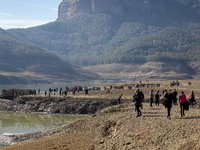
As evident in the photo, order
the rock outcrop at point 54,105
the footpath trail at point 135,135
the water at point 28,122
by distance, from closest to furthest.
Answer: the footpath trail at point 135,135
the water at point 28,122
the rock outcrop at point 54,105

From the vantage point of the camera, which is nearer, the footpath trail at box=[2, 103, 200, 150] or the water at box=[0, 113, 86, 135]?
the footpath trail at box=[2, 103, 200, 150]

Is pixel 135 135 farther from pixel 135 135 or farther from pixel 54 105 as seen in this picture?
pixel 54 105

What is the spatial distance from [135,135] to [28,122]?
2323 centimetres

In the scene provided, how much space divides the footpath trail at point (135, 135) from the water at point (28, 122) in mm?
8716

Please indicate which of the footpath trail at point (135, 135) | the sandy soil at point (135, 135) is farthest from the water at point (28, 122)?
the footpath trail at point (135, 135)

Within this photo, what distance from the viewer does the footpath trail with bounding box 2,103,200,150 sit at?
14719mm

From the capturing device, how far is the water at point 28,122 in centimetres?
3139

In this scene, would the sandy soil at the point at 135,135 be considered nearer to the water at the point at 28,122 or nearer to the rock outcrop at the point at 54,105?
the water at the point at 28,122

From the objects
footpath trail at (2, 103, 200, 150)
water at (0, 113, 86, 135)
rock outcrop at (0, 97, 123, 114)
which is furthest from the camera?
rock outcrop at (0, 97, 123, 114)

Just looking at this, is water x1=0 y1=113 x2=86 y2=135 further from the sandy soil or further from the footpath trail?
the footpath trail

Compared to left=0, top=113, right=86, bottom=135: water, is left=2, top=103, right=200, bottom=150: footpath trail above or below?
above

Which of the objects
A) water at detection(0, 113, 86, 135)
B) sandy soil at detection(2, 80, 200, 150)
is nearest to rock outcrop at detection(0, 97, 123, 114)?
water at detection(0, 113, 86, 135)

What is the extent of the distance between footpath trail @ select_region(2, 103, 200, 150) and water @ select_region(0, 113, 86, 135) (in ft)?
28.6

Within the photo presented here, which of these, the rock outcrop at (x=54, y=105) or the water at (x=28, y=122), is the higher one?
the rock outcrop at (x=54, y=105)
